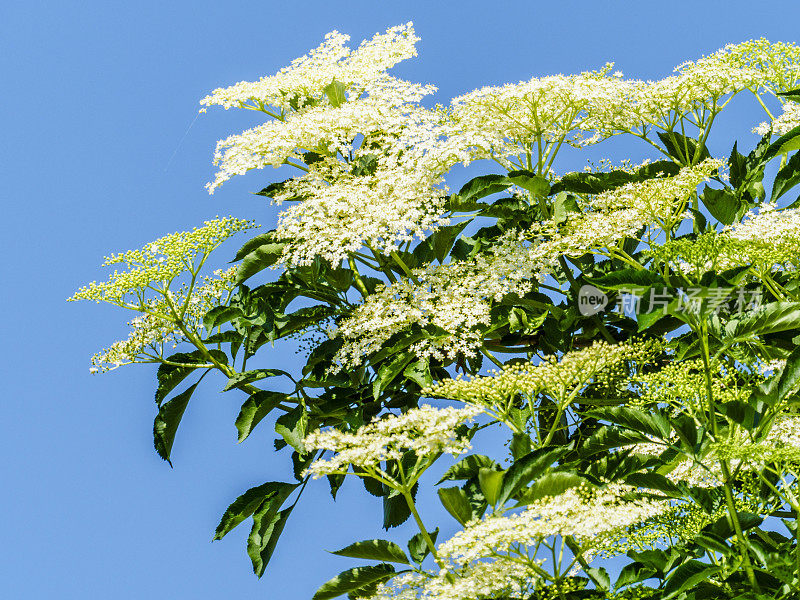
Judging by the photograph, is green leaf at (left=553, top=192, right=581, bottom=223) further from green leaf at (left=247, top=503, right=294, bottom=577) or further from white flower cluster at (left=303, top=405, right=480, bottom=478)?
green leaf at (left=247, top=503, right=294, bottom=577)

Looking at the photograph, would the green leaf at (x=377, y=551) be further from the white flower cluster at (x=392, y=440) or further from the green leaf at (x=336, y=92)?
the green leaf at (x=336, y=92)

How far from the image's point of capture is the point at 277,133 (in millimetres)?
3293

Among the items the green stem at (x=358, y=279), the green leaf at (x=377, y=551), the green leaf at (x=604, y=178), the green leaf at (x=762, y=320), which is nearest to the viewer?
the green leaf at (x=377, y=551)

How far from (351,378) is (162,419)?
73 cm

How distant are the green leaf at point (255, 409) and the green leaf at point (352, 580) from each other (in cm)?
77

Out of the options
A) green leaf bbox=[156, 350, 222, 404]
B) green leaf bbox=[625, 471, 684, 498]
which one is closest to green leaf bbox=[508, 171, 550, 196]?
green leaf bbox=[625, 471, 684, 498]

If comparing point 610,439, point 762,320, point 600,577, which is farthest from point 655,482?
point 762,320

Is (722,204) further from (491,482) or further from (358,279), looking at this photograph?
(491,482)

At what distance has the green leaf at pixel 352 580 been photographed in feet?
8.00

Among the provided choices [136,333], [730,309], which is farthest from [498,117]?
[136,333]

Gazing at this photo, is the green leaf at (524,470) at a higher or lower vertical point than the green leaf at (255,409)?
lower

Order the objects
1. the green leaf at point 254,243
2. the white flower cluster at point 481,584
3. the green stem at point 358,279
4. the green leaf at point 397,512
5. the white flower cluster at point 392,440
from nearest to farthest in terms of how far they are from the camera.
→ the white flower cluster at point 481,584, the white flower cluster at point 392,440, the green leaf at point 397,512, the green leaf at point 254,243, the green stem at point 358,279

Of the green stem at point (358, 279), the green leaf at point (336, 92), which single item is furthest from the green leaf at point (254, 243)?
the green leaf at point (336, 92)

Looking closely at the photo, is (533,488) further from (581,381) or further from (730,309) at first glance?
(730,309)
